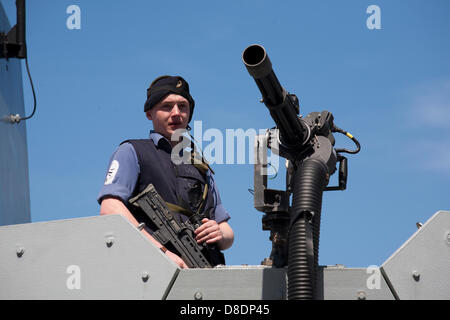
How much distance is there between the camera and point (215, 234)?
194 inches

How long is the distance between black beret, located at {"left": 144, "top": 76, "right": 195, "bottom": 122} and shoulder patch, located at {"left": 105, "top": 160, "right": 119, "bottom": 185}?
2.49ft

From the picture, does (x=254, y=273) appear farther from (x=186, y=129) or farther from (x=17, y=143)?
(x=17, y=143)

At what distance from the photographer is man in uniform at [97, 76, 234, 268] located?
4703mm

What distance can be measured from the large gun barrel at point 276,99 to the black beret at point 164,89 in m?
1.51

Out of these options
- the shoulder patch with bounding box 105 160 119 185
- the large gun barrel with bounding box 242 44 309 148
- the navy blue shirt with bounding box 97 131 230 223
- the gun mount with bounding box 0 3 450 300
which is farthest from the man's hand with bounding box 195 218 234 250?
the large gun barrel with bounding box 242 44 309 148

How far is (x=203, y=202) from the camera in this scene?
521 cm

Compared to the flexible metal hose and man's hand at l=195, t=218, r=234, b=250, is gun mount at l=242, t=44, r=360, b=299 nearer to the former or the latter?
the flexible metal hose

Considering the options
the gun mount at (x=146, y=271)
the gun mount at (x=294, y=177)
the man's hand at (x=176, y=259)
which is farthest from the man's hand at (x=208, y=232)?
the gun mount at (x=146, y=271)

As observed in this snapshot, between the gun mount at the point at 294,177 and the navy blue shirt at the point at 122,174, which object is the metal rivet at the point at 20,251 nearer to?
the navy blue shirt at the point at 122,174

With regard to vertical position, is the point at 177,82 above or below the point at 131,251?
above

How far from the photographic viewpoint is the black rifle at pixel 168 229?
4695 mm

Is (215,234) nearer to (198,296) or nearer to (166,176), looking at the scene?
(166,176)

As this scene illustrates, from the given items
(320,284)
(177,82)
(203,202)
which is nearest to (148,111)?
(177,82)
